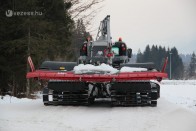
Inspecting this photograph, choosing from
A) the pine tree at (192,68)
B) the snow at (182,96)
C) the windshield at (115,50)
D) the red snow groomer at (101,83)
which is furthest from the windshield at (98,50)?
the pine tree at (192,68)

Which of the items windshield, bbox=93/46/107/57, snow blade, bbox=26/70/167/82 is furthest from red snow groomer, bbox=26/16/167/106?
windshield, bbox=93/46/107/57

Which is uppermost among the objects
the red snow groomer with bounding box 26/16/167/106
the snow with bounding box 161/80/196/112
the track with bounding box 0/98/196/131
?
the red snow groomer with bounding box 26/16/167/106

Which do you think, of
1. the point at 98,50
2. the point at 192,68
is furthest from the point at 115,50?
the point at 192,68

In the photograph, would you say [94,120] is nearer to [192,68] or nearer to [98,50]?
[98,50]

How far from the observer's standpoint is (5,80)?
632 inches

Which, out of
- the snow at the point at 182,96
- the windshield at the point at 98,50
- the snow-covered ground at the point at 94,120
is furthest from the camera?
the windshield at the point at 98,50

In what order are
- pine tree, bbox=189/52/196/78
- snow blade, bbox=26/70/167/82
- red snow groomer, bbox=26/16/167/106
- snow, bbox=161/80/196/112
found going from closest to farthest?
1. snow blade, bbox=26/70/167/82
2. red snow groomer, bbox=26/16/167/106
3. snow, bbox=161/80/196/112
4. pine tree, bbox=189/52/196/78

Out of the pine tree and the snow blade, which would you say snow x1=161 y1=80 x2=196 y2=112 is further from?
the pine tree

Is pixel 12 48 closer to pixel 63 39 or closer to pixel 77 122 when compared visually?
pixel 63 39

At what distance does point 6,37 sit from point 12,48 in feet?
2.67

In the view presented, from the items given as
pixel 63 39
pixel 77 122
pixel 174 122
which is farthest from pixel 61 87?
pixel 63 39

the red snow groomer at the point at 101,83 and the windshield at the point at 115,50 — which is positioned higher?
the windshield at the point at 115,50

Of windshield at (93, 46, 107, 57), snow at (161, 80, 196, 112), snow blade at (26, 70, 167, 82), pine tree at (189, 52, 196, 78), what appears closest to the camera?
snow blade at (26, 70, 167, 82)

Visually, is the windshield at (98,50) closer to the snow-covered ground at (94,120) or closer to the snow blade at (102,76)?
the snow blade at (102,76)
